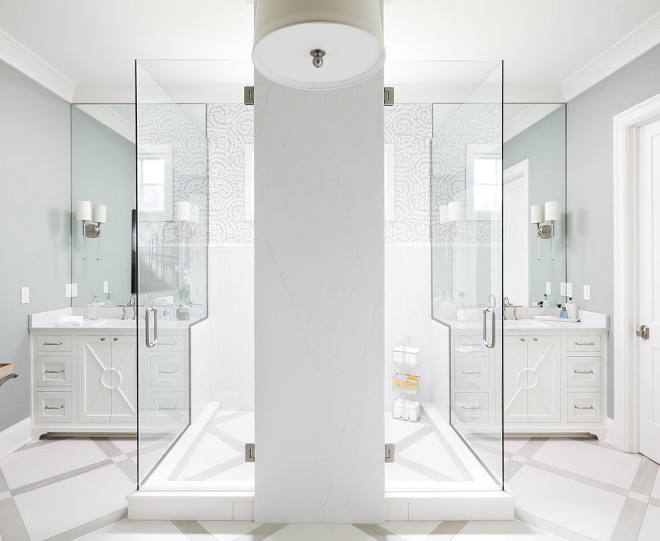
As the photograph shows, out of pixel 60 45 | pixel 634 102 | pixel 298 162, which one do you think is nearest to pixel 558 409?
pixel 634 102

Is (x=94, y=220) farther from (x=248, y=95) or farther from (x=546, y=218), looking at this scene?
(x=546, y=218)

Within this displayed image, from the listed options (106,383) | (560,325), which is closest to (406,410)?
(560,325)

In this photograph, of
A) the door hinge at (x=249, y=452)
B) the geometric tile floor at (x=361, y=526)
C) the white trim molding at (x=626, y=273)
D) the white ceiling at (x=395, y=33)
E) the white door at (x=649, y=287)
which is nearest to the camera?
the geometric tile floor at (x=361, y=526)

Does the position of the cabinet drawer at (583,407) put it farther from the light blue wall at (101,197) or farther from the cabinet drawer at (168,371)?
the light blue wall at (101,197)

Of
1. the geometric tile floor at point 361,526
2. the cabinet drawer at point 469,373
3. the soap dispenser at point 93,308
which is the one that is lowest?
the geometric tile floor at point 361,526

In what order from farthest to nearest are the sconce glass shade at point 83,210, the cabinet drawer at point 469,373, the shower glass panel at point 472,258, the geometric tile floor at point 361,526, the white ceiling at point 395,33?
the sconce glass shade at point 83,210 < the white ceiling at point 395,33 < the cabinet drawer at point 469,373 < the shower glass panel at point 472,258 < the geometric tile floor at point 361,526

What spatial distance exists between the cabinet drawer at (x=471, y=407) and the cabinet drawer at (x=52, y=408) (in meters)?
2.69

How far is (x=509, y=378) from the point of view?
3033 mm

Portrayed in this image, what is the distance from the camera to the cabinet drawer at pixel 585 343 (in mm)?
3053

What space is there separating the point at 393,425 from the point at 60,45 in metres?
3.18

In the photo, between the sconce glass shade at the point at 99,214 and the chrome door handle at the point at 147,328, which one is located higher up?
the sconce glass shade at the point at 99,214

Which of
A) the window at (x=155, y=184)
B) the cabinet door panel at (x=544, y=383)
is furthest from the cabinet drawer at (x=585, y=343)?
the window at (x=155, y=184)

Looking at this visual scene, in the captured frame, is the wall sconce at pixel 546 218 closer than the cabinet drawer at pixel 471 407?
No

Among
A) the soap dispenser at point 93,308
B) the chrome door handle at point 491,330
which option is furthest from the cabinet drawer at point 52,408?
the chrome door handle at point 491,330
